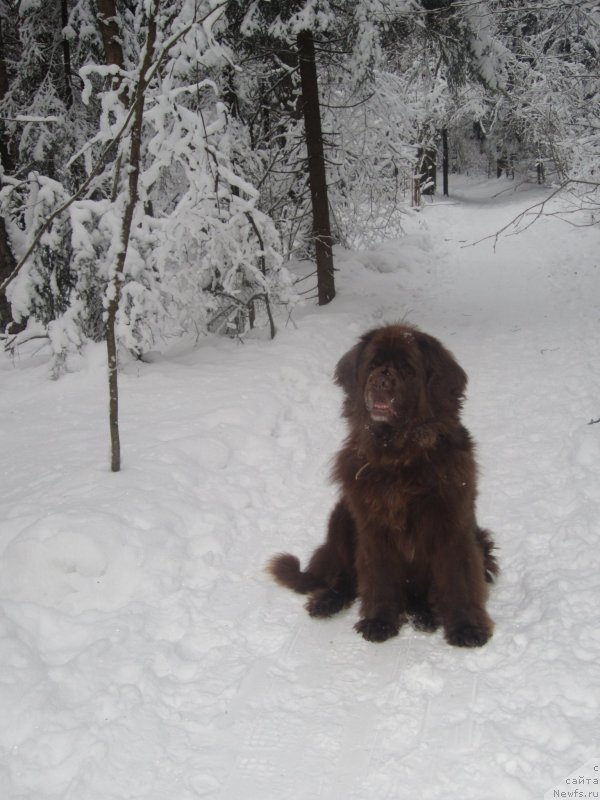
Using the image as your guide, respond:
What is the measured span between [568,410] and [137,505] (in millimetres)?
4811

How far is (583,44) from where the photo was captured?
10953mm

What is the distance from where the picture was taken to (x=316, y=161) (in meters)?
10.7

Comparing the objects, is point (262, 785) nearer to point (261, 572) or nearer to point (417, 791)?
point (417, 791)

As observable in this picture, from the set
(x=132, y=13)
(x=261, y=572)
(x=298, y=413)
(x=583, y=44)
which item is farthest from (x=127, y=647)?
(x=583, y=44)

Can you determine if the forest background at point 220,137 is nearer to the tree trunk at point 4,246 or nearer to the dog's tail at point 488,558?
the tree trunk at point 4,246

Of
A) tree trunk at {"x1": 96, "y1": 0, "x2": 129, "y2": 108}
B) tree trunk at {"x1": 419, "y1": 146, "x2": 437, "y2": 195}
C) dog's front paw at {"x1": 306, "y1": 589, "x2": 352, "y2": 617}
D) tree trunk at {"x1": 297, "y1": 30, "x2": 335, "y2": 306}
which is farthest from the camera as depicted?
tree trunk at {"x1": 419, "y1": 146, "x2": 437, "y2": 195}

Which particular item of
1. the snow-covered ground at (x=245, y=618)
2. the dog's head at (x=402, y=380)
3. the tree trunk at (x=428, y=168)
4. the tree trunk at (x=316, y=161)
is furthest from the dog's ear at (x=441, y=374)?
the tree trunk at (x=428, y=168)

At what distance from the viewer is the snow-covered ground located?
105 inches

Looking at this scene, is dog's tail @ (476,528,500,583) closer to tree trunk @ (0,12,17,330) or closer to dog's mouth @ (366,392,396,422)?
dog's mouth @ (366,392,396,422)

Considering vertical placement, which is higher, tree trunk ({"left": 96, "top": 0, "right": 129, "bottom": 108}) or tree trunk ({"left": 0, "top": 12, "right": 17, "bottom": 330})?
tree trunk ({"left": 96, "top": 0, "right": 129, "bottom": 108})

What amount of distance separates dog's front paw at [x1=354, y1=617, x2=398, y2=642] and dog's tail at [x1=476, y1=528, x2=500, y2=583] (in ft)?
2.48

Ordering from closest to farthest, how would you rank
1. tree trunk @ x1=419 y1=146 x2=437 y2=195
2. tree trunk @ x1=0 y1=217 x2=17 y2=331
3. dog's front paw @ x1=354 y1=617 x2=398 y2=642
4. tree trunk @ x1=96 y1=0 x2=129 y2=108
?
dog's front paw @ x1=354 y1=617 x2=398 y2=642 < tree trunk @ x1=96 y1=0 x2=129 y2=108 < tree trunk @ x1=0 y1=217 x2=17 y2=331 < tree trunk @ x1=419 y1=146 x2=437 y2=195

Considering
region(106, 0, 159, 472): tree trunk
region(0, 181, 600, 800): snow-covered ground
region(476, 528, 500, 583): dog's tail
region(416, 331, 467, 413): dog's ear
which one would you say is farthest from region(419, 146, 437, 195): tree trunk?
region(416, 331, 467, 413): dog's ear

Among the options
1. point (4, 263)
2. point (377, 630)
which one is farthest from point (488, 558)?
point (4, 263)
